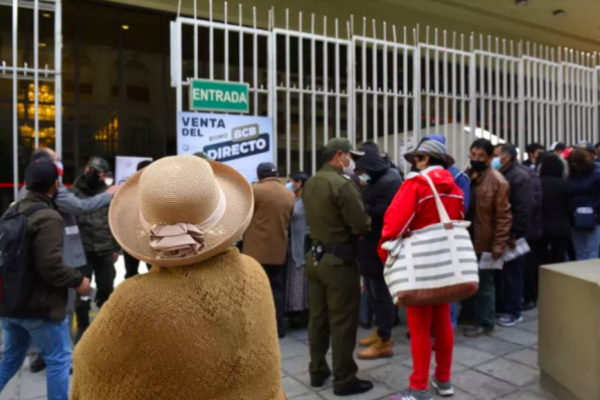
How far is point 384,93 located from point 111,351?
566 cm

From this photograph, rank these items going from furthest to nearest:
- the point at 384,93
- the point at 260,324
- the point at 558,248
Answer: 1. the point at 384,93
2. the point at 558,248
3. the point at 260,324

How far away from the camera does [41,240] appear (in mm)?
3078

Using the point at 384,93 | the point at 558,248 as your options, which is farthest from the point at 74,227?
the point at 558,248

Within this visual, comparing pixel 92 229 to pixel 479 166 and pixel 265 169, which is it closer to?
pixel 265 169

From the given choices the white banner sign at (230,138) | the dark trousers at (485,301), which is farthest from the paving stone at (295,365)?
the white banner sign at (230,138)

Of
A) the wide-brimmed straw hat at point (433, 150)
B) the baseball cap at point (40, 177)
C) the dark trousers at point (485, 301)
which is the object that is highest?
the wide-brimmed straw hat at point (433, 150)

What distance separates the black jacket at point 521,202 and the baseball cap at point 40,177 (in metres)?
4.26

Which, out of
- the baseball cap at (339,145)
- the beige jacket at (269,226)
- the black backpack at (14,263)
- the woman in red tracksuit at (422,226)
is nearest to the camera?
the black backpack at (14,263)

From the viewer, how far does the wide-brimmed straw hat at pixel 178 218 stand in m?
1.31

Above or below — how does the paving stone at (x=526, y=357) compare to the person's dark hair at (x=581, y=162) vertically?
below

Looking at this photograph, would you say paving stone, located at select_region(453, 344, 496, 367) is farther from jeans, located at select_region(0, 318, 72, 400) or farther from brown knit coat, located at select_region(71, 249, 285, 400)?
brown knit coat, located at select_region(71, 249, 285, 400)

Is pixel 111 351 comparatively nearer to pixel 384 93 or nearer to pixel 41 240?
pixel 41 240

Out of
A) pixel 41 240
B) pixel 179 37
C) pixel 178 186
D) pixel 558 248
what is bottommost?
pixel 558 248

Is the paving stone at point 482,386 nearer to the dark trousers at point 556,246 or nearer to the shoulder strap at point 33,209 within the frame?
the dark trousers at point 556,246
